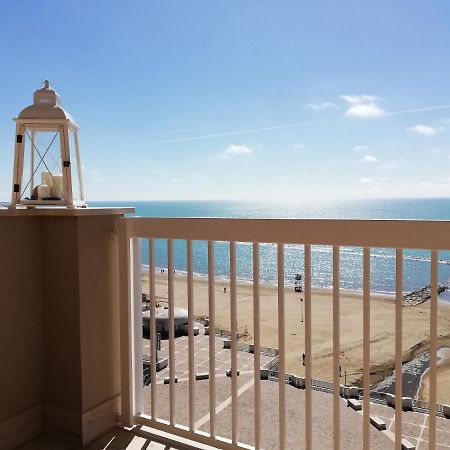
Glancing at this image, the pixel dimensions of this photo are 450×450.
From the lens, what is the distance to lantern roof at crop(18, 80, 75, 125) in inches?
78.8

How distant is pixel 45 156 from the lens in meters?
2.07

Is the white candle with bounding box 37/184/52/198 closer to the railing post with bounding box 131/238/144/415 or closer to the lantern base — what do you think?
the lantern base

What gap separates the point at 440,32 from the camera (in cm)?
4019

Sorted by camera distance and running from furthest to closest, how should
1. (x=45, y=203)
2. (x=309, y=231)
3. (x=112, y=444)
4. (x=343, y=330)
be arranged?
(x=343, y=330), (x=45, y=203), (x=112, y=444), (x=309, y=231)

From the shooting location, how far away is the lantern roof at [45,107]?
200cm

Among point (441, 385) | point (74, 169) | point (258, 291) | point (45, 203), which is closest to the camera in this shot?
point (258, 291)

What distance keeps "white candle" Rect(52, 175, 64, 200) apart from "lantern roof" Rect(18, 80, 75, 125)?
10.8 inches

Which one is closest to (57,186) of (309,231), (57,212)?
(57,212)

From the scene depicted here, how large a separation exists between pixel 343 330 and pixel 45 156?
519 inches

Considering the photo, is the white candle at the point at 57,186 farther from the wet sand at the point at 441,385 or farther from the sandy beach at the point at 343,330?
the wet sand at the point at 441,385

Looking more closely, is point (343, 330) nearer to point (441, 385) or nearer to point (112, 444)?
point (441, 385)

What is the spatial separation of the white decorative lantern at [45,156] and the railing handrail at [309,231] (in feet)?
1.32

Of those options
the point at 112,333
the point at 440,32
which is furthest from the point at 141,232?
the point at 440,32

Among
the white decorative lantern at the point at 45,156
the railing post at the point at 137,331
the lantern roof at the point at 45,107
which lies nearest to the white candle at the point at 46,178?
the white decorative lantern at the point at 45,156
